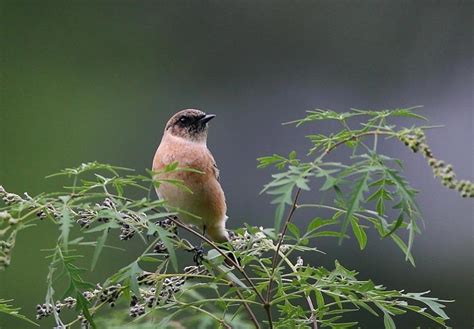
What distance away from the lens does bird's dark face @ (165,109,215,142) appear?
9.85ft

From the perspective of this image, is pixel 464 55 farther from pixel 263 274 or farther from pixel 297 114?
pixel 263 274

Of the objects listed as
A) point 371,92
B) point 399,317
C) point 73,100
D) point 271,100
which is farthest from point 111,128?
point 399,317

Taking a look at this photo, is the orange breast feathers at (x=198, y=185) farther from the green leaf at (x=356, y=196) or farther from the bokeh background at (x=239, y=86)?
the bokeh background at (x=239, y=86)

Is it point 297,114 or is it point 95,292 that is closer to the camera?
point 95,292

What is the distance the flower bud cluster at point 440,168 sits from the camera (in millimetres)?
1468

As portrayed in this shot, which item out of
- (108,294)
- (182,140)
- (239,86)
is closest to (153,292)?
(108,294)

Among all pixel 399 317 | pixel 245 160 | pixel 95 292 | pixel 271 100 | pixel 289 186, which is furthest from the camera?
pixel 271 100

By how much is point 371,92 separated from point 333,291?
217 inches

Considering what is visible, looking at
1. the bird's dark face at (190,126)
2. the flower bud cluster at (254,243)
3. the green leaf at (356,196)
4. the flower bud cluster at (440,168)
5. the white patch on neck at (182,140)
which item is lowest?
the flower bud cluster at (254,243)

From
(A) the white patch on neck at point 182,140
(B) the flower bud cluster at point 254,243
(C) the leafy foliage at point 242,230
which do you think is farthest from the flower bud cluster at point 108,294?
(A) the white patch on neck at point 182,140

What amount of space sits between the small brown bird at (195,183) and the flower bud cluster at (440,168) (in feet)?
3.42

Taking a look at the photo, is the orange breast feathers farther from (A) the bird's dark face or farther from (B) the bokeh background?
(B) the bokeh background

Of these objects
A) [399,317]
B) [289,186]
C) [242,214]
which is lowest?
[399,317]

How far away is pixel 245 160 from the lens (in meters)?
6.46
